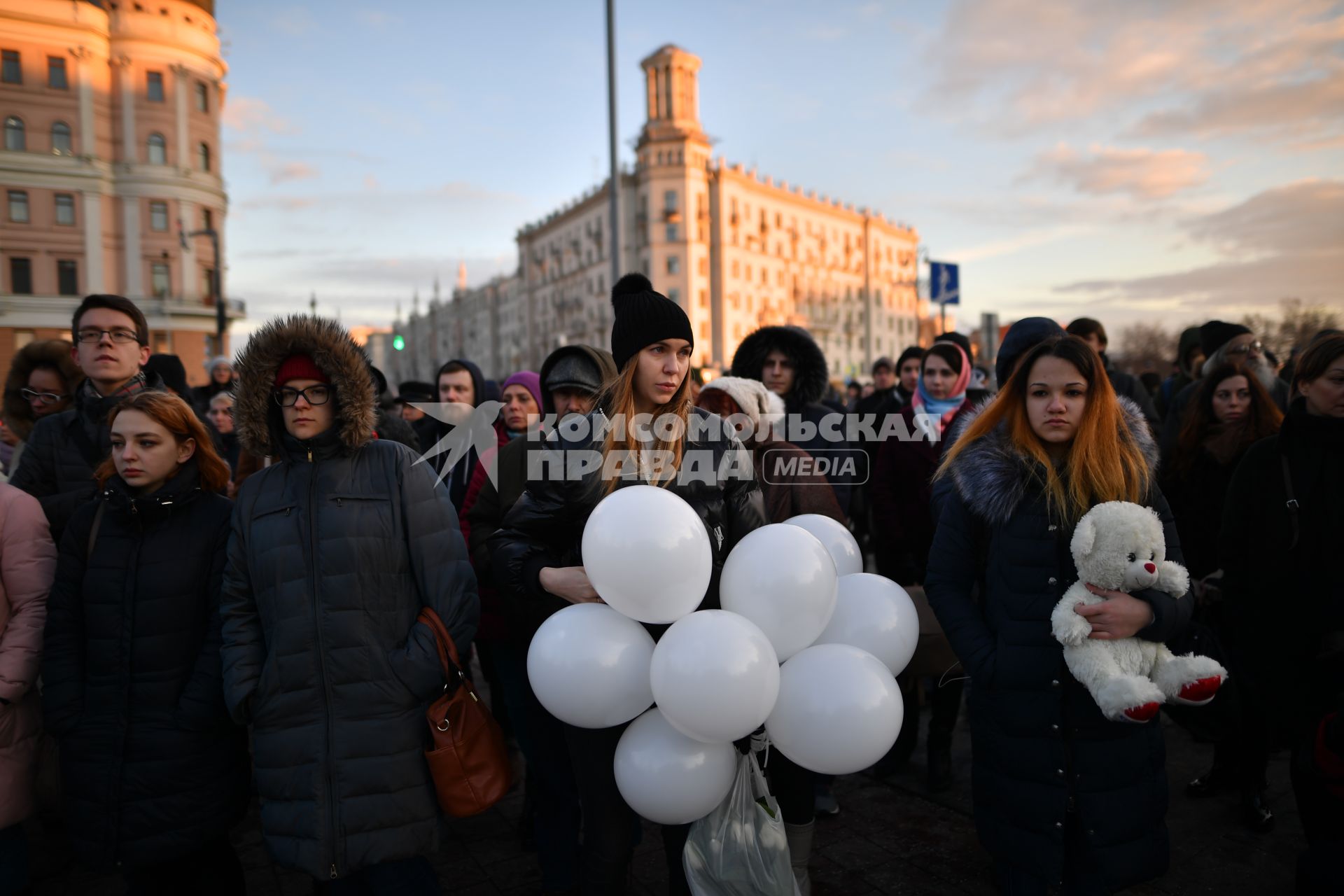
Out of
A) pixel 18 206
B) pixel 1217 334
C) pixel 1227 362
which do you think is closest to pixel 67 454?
pixel 1227 362

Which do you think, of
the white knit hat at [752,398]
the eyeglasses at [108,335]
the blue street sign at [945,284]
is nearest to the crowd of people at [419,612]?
the eyeglasses at [108,335]

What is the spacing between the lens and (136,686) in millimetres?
2713

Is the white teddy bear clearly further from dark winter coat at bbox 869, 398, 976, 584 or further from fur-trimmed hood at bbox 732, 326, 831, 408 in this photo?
fur-trimmed hood at bbox 732, 326, 831, 408

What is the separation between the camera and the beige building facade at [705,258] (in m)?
64.7

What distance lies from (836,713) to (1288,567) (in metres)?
2.28

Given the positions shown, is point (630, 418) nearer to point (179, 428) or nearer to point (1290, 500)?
point (179, 428)

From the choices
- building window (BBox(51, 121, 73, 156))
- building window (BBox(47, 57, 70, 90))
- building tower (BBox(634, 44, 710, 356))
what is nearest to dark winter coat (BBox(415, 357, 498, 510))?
building window (BBox(51, 121, 73, 156))

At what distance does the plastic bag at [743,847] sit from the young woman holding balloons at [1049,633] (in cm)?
78

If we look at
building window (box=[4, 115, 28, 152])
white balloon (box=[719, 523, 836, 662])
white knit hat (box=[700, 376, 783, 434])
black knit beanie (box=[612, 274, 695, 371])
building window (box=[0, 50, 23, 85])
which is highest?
building window (box=[0, 50, 23, 85])

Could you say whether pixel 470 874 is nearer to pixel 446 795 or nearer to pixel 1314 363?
pixel 446 795

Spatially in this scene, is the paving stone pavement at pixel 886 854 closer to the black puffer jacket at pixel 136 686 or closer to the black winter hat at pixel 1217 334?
the black puffer jacket at pixel 136 686

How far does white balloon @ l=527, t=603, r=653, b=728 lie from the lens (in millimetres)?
2264

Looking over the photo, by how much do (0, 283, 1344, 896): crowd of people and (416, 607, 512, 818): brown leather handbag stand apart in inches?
2.3

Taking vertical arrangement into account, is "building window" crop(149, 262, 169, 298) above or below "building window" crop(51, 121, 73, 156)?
below
